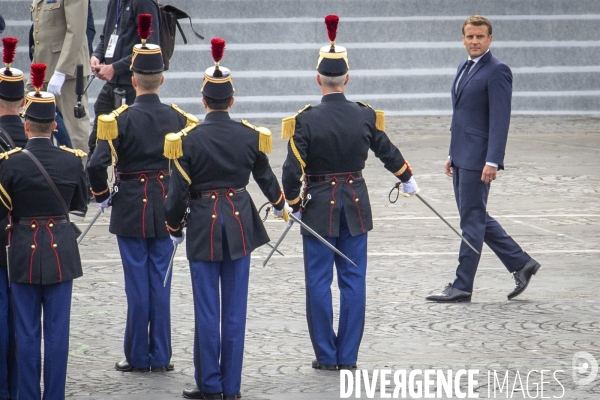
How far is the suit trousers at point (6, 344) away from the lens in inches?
242

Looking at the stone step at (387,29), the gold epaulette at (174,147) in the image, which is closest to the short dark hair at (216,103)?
the gold epaulette at (174,147)

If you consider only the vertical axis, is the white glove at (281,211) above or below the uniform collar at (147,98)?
below

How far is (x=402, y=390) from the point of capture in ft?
20.8

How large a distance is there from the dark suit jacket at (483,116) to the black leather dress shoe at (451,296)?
89cm

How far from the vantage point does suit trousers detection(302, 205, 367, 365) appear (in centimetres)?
679

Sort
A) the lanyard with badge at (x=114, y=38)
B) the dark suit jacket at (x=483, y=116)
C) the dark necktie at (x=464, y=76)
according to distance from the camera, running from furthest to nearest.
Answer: the lanyard with badge at (x=114, y=38)
the dark necktie at (x=464, y=76)
the dark suit jacket at (x=483, y=116)

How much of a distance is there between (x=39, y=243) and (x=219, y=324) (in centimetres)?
106

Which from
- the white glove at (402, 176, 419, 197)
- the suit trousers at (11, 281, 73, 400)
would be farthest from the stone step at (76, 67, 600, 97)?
the suit trousers at (11, 281, 73, 400)

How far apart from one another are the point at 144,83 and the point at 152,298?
1265mm

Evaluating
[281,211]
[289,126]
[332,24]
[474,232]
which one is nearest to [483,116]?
[474,232]

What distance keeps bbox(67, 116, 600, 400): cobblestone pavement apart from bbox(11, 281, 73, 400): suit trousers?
1.34 ft

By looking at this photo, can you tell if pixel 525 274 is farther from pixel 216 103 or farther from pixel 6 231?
pixel 6 231

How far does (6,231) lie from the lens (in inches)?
240

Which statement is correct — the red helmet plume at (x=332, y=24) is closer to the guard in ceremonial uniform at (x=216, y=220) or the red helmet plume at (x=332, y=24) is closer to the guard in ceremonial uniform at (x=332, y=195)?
the guard in ceremonial uniform at (x=332, y=195)
